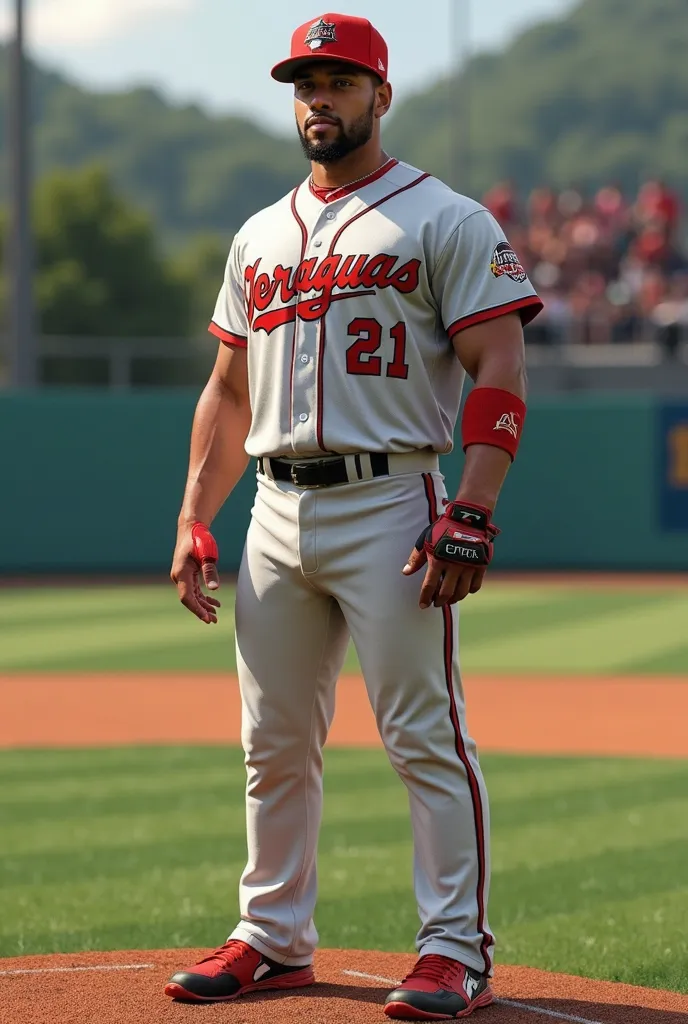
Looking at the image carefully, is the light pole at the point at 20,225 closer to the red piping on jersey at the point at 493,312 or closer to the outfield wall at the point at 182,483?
the outfield wall at the point at 182,483

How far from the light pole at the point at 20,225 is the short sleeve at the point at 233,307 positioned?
1299 centimetres

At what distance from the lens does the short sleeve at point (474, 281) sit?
318cm

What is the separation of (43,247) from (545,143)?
7159 centimetres

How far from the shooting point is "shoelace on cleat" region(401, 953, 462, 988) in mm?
3146

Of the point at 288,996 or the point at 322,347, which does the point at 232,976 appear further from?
the point at 322,347

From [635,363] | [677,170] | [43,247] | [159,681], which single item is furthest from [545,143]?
[159,681]

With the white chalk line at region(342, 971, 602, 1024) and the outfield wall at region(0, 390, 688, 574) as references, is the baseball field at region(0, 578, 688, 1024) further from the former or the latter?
the outfield wall at region(0, 390, 688, 574)

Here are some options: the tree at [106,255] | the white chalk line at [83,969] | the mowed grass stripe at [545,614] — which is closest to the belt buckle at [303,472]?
the white chalk line at [83,969]

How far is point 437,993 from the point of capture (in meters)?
3.12

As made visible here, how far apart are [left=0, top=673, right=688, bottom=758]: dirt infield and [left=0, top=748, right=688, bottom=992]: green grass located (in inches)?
17.0

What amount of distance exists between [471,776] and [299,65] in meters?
1.48

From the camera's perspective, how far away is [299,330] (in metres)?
3.31

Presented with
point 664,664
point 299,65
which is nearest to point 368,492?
point 299,65

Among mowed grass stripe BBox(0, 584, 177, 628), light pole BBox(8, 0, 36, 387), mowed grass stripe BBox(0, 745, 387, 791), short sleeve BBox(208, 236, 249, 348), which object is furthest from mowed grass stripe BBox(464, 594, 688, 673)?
short sleeve BBox(208, 236, 249, 348)
